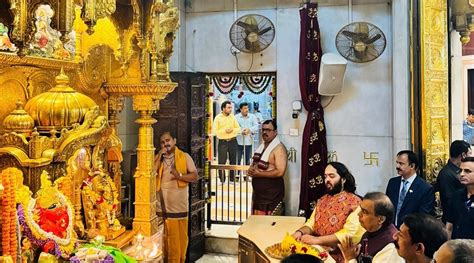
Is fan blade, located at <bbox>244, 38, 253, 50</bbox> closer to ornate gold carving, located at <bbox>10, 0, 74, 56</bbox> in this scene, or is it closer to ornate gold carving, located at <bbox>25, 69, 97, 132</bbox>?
ornate gold carving, located at <bbox>25, 69, 97, 132</bbox>

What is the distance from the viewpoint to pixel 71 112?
3096mm

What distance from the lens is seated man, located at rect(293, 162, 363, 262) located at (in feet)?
12.2

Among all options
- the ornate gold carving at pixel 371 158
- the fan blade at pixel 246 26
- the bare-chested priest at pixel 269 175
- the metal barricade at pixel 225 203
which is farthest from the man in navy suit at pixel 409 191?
the fan blade at pixel 246 26

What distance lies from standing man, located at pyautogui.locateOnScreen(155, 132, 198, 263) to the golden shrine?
0.89 meters

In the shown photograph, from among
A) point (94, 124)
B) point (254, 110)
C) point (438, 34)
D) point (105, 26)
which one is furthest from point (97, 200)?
point (254, 110)

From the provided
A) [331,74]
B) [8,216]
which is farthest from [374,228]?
[331,74]

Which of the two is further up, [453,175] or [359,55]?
[359,55]

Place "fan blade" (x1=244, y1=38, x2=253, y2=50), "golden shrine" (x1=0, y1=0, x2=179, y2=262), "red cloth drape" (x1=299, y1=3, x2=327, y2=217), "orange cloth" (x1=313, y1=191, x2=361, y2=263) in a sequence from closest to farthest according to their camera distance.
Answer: "golden shrine" (x1=0, y1=0, x2=179, y2=262)
"orange cloth" (x1=313, y1=191, x2=361, y2=263)
"red cloth drape" (x1=299, y1=3, x2=327, y2=217)
"fan blade" (x1=244, y1=38, x2=253, y2=50)

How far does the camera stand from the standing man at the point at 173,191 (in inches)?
213

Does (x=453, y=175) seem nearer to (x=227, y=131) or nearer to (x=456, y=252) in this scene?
(x=456, y=252)

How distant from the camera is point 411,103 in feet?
18.0

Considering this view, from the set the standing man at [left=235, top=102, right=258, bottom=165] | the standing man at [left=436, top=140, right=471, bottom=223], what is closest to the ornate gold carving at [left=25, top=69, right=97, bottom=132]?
the standing man at [left=436, top=140, right=471, bottom=223]

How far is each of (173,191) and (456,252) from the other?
3.90 m

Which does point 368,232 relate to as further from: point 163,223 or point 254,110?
point 254,110
